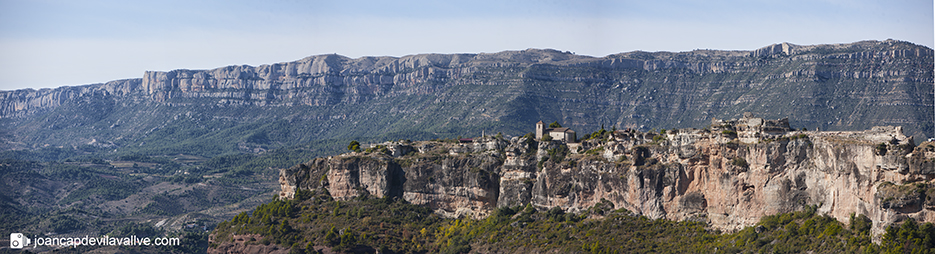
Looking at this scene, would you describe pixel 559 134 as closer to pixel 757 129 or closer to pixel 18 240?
pixel 757 129

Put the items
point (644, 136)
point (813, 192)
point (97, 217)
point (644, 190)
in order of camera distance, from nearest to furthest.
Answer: point (813, 192), point (644, 190), point (644, 136), point (97, 217)

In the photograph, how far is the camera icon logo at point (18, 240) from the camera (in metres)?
147

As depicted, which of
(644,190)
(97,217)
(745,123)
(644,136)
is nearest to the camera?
(745,123)

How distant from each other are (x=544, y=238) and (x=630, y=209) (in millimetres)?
7735

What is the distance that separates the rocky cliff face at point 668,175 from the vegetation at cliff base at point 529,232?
104cm

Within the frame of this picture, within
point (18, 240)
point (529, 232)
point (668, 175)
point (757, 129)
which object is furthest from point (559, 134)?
point (18, 240)

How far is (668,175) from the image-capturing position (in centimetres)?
8462

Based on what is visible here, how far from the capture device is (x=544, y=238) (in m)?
89.4

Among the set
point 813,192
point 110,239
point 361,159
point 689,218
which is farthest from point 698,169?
point 110,239

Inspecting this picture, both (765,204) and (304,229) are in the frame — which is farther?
(304,229)

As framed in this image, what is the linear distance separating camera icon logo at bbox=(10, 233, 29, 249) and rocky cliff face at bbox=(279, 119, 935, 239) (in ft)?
183

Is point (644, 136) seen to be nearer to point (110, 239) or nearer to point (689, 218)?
point (689, 218)

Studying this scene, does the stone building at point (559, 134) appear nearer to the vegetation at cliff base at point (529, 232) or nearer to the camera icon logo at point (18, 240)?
the vegetation at cliff base at point (529, 232)

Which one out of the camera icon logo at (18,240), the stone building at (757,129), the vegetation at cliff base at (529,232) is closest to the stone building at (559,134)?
the vegetation at cliff base at (529,232)
